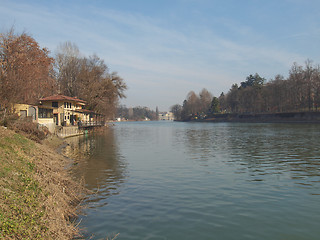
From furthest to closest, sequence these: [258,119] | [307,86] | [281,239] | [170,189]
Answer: [258,119], [307,86], [170,189], [281,239]

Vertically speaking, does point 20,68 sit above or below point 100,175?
above

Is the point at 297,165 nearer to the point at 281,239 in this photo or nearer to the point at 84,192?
the point at 281,239

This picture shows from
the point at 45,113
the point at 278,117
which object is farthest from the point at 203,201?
the point at 278,117

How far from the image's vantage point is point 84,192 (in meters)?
12.5

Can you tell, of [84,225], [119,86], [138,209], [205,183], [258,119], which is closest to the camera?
[84,225]

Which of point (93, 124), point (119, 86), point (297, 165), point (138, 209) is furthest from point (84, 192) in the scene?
point (119, 86)

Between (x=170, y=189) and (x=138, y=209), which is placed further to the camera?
(x=170, y=189)

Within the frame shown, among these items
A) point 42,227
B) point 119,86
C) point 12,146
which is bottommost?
point 42,227

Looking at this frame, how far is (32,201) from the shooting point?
26.5ft

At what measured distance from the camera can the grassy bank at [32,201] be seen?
21.2 ft

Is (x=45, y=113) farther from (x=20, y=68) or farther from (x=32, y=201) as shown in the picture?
(x=32, y=201)

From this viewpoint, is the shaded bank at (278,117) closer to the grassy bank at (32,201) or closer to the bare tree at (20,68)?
the bare tree at (20,68)

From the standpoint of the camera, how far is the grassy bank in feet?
21.2

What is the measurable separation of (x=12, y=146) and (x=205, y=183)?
10.5 m
